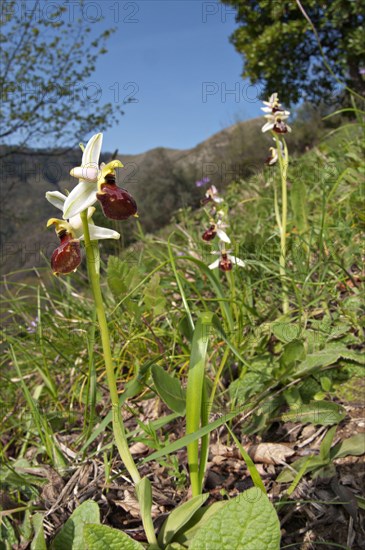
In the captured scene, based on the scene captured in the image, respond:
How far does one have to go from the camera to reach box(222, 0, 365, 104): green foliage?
1257 centimetres

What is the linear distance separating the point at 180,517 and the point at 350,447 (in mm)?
602

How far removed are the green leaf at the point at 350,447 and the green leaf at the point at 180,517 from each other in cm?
51

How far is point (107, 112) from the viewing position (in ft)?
29.7

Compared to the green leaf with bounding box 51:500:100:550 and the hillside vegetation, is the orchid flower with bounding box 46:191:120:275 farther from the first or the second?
the green leaf with bounding box 51:500:100:550

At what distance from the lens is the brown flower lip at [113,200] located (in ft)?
→ 3.82

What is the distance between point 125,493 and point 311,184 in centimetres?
308

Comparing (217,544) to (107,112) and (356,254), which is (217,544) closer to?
(356,254)

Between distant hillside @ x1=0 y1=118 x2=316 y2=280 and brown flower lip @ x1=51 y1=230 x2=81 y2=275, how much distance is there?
17.3ft

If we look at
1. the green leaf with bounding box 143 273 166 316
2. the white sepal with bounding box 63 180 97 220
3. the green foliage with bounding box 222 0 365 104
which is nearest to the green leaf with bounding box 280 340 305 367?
the green leaf with bounding box 143 273 166 316

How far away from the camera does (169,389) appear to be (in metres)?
1.50

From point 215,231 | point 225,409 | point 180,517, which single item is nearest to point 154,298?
point 215,231

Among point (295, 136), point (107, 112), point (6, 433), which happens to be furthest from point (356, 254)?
point (295, 136)

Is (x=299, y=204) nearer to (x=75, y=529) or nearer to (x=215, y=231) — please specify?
(x=215, y=231)

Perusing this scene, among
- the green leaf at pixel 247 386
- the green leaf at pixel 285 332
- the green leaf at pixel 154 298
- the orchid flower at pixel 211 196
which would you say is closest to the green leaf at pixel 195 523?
the green leaf at pixel 247 386
